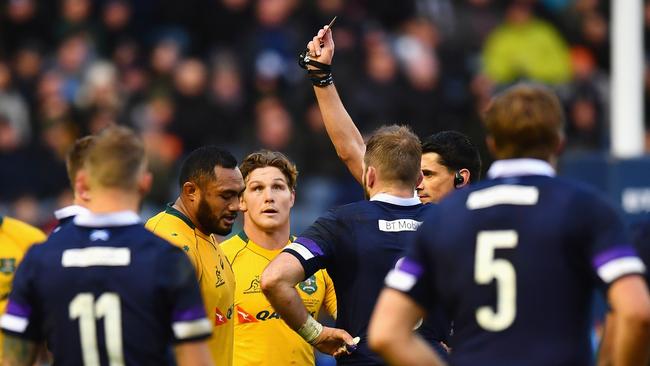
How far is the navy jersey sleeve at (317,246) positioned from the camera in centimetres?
693

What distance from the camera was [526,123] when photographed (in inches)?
206

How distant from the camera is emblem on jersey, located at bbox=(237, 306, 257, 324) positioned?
8.33m

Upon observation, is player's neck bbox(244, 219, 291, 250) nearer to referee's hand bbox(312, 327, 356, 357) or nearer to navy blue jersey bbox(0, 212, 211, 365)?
referee's hand bbox(312, 327, 356, 357)

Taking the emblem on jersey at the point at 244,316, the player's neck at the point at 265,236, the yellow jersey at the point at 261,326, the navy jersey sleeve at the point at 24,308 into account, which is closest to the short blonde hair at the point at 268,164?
the player's neck at the point at 265,236

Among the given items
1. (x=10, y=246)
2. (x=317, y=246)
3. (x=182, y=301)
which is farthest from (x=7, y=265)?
(x=182, y=301)

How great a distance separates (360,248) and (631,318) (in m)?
2.19

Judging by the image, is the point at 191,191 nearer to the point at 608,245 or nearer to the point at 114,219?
the point at 114,219

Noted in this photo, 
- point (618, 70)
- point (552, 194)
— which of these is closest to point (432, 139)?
point (552, 194)

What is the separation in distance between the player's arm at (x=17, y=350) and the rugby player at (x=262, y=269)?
107 inches

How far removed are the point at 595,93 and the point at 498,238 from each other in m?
12.4

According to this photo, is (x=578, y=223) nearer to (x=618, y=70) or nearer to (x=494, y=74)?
(x=618, y=70)

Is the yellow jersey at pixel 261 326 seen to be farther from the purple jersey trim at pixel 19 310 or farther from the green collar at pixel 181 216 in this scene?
the purple jersey trim at pixel 19 310

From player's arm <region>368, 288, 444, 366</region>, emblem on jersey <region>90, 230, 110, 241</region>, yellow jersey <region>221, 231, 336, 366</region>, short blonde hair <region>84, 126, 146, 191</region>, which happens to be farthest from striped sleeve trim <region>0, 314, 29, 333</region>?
yellow jersey <region>221, 231, 336, 366</region>

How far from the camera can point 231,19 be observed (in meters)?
18.2
